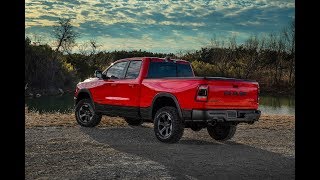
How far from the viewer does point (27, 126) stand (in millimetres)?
12914

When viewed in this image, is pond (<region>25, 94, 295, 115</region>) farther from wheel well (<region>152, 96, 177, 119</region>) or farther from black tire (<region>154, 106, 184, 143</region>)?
black tire (<region>154, 106, 184, 143</region>)

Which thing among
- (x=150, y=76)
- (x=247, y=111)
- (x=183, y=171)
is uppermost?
(x=150, y=76)

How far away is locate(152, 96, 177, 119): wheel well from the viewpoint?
34.2ft

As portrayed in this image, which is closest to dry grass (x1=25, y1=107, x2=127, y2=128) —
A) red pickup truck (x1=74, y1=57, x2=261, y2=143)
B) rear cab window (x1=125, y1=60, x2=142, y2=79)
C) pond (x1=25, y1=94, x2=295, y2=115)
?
red pickup truck (x1=74, y1=57, x2=261, y2=143)

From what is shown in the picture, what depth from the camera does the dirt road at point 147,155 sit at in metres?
Answer: 6.98

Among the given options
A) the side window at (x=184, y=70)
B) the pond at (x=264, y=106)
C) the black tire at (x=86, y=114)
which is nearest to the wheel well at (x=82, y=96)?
the black tire at (x=86, y=114)

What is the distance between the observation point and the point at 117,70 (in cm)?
1197

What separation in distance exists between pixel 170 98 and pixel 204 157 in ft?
6.92

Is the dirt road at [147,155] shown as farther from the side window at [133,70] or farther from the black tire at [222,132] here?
the side window at [133,70]

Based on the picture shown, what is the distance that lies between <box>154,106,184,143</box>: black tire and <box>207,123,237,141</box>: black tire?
59.2 inches

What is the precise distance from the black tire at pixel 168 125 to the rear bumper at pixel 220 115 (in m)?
0.27
